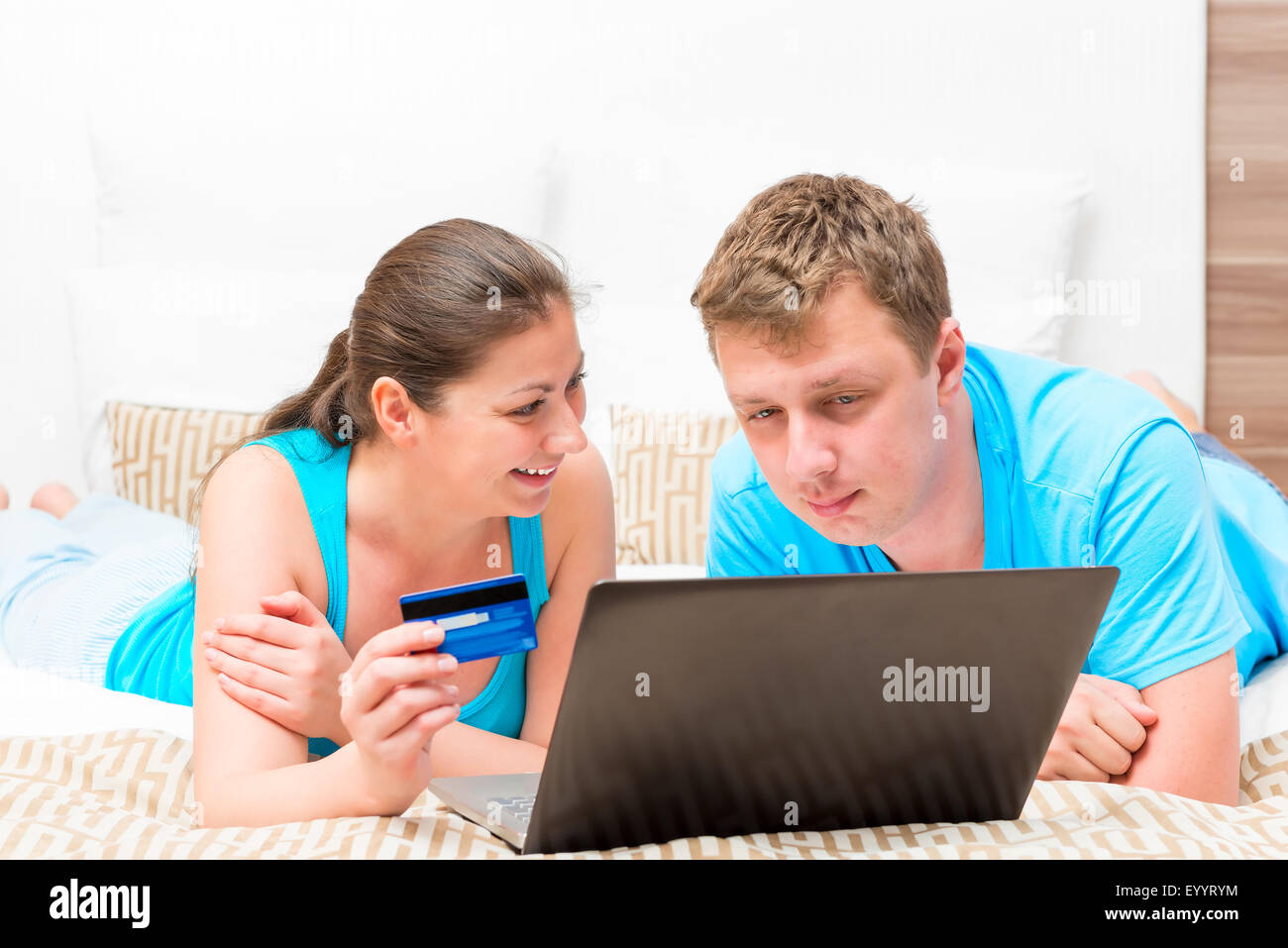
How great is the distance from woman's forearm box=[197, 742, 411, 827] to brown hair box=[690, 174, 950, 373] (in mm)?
540

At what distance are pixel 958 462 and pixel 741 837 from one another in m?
0.58

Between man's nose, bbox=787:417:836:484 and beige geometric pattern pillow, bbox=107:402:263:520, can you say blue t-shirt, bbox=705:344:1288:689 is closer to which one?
man's nose, bbox=787:417:836:484

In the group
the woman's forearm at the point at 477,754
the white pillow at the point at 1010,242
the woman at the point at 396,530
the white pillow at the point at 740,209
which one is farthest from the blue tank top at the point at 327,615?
the white pillow at the point at 1010,242

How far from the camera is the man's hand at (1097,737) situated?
43.2 inches

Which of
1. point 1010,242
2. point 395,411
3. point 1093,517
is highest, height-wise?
point 1010,242

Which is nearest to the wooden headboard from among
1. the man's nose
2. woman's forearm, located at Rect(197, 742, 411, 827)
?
the man's nose

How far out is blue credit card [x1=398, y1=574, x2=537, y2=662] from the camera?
0.87 m

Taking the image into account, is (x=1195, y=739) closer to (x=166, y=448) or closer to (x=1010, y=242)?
(x=1010, y=242)

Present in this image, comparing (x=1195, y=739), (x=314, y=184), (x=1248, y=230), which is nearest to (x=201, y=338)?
(x=314, y=184)

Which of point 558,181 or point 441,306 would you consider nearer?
point 441,306

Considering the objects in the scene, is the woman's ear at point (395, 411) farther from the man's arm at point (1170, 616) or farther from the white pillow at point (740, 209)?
the white pillow at point (740, 209)

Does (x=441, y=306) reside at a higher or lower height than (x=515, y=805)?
higher

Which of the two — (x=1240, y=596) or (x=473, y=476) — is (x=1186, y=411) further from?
(x=473, y=476)

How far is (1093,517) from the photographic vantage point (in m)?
1.21
